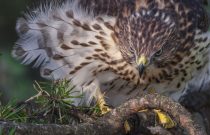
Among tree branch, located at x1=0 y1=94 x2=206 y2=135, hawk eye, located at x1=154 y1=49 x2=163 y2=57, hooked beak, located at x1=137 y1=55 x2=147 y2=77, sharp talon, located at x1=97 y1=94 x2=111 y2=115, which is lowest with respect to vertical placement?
sharp talon, located at x1=97 y1=94 x2=111 y2=115

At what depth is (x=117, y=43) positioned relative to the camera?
213 inches

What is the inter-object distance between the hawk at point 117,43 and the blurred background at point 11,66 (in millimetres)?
581

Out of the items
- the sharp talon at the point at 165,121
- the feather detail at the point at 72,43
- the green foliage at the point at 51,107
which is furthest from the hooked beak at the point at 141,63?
the green foliage at the point at 51,107

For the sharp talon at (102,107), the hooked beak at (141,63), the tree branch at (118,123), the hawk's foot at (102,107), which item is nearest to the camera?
the tree branch at (118,123)

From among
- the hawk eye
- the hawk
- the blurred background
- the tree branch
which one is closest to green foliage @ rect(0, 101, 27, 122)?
the tree branch

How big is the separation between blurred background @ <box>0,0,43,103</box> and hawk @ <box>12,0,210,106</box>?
581 millimetres

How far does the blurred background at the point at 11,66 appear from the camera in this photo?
249 inches

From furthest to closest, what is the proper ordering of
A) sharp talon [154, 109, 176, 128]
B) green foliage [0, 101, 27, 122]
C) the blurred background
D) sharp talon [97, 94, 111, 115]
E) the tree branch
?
the blurred background → sharp talon [97, 94, 111, 115] → sharp talon [154, 109, 176, 128] → green foliage [0, 101, 27, 122] → the tree branch

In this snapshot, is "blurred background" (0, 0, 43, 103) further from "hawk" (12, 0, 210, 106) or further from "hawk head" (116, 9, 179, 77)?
"hawk head" (116, 9, 179, 77)

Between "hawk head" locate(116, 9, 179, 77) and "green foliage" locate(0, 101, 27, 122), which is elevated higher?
"hawk head" locate(116, 9, 179, 77)

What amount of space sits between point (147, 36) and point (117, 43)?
330 millimetres

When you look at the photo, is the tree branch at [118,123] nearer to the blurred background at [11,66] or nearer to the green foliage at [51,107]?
the green foliage at [51,107]

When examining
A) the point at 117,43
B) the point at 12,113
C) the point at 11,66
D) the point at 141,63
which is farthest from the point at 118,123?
the point at 11,66

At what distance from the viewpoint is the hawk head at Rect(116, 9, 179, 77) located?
516 centimetres
